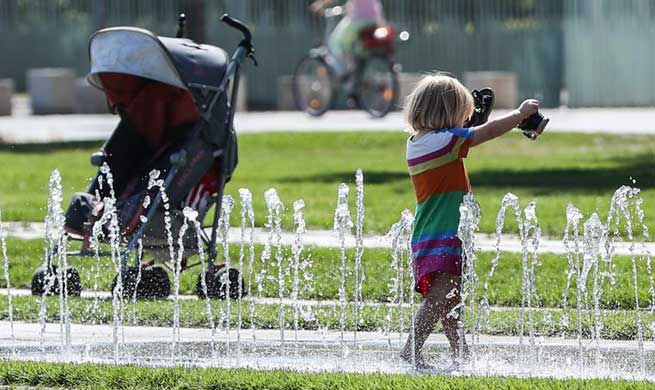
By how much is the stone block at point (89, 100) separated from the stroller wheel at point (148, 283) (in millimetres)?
17803

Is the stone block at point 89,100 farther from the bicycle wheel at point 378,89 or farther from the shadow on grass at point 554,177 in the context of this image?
the shadow on grass at point 554,177

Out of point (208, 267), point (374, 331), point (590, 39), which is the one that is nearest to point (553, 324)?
point (374, 331)

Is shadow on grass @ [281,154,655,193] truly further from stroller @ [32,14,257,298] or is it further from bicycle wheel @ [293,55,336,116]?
bicycle wheel @ [293,55,336,116]

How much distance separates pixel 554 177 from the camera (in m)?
15.6

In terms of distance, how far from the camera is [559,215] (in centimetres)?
1266

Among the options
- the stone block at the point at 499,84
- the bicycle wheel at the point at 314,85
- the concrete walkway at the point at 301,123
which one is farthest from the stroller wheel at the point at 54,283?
Answer: the stone block at the point at 499,84

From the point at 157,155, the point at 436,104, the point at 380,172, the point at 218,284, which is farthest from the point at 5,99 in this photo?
the point at 436,104

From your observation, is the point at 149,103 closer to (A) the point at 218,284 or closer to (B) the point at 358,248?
(A) the point at 218,284

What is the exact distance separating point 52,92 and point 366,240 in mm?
16966

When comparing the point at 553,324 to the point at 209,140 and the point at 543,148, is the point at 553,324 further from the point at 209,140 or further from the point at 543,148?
the point at 543,148

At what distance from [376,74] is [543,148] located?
511 cm

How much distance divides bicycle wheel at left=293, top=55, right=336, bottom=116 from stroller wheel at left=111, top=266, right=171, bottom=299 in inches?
537

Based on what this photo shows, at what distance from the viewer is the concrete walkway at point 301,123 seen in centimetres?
2139

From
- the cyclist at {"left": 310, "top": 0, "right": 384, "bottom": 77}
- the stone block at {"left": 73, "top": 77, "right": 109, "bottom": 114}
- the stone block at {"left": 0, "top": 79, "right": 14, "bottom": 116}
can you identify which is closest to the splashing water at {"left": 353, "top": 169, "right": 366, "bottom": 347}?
the cyclist at {"left": 310, "top": 0, "right": 384, "bottom": 77}
